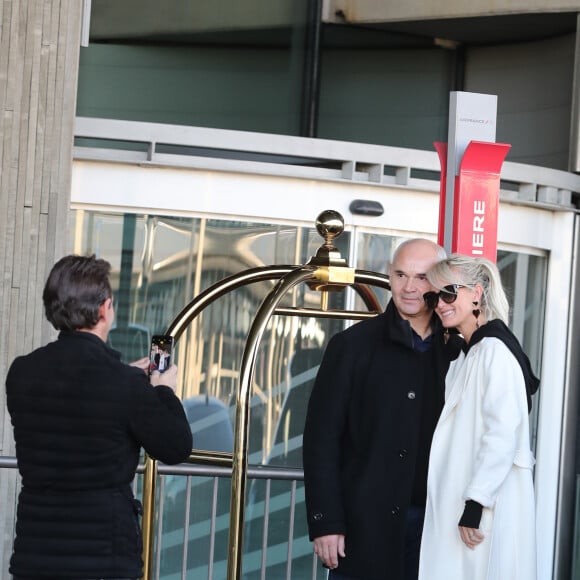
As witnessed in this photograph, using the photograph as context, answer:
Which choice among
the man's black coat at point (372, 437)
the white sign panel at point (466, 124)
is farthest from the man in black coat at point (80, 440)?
the white sign panel at point (466, 124)

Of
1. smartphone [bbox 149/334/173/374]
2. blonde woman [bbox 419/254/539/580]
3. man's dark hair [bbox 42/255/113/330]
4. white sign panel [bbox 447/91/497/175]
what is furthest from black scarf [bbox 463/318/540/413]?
white sign panel [bbox 447/91/497/175]

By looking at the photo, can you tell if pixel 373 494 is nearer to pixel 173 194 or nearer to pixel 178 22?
pixel 173 194

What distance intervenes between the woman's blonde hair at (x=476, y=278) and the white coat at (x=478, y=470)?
0.46ft

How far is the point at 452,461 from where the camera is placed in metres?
3.42

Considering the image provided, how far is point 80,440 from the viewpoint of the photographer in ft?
9.81

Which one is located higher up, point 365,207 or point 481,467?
point 365,207

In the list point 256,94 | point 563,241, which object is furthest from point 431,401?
point 256,94

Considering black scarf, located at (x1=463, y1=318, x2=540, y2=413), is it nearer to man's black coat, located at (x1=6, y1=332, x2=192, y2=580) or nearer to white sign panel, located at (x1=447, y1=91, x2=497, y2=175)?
man's black coat, located at (x1=6, y1=332, x2=192, y2=580)

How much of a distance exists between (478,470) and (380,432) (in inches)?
18.6

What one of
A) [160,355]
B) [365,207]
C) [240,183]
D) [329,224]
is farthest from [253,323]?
[365,207]

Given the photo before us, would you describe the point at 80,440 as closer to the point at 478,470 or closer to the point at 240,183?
the point at 478,470

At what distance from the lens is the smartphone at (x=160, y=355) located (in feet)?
11.0

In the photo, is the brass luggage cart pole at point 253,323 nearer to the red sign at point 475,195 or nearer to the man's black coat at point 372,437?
the man's black coat at point 372,437

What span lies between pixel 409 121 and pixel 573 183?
112 inches
